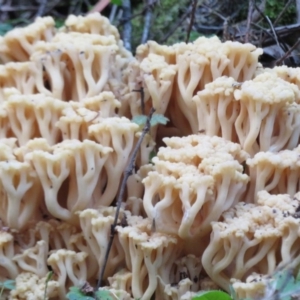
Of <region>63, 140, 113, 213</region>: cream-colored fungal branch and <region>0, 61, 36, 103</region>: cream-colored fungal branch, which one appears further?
<region>0, 61, 36, 103</region>: cream-colored fungal branch

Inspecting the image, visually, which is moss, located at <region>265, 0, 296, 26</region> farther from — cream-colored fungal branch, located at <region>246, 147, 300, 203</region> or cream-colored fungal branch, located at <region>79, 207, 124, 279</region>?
cream-colored fungal branch, located at <region>79, 207, 124, 279</region>

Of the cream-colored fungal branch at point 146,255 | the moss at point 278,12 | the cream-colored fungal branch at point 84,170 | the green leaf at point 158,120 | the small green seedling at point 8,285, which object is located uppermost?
the moss at point 278,12

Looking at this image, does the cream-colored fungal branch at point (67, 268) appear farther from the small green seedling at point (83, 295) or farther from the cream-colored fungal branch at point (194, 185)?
the cream-colored fungal branch at point (194, 185)

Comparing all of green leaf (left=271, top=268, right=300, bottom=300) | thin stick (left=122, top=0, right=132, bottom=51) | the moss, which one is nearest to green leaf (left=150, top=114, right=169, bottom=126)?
green leaf (left=271, top=268, right=300, bottom=300)

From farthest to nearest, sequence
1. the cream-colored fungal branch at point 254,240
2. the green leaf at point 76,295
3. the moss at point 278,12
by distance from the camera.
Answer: the moss at point 278,12
the green leaf at point 76,295
the cream-colored fungal branch at point 254,240

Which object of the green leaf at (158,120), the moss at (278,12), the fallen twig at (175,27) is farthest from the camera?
the fallen twig at (175,27)

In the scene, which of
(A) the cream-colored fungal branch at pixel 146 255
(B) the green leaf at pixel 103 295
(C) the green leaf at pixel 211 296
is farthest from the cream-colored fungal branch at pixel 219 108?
(B) the green leaf at pixel 103 295

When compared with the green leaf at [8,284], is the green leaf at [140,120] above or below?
above

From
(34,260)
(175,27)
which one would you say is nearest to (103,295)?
(34,260)
